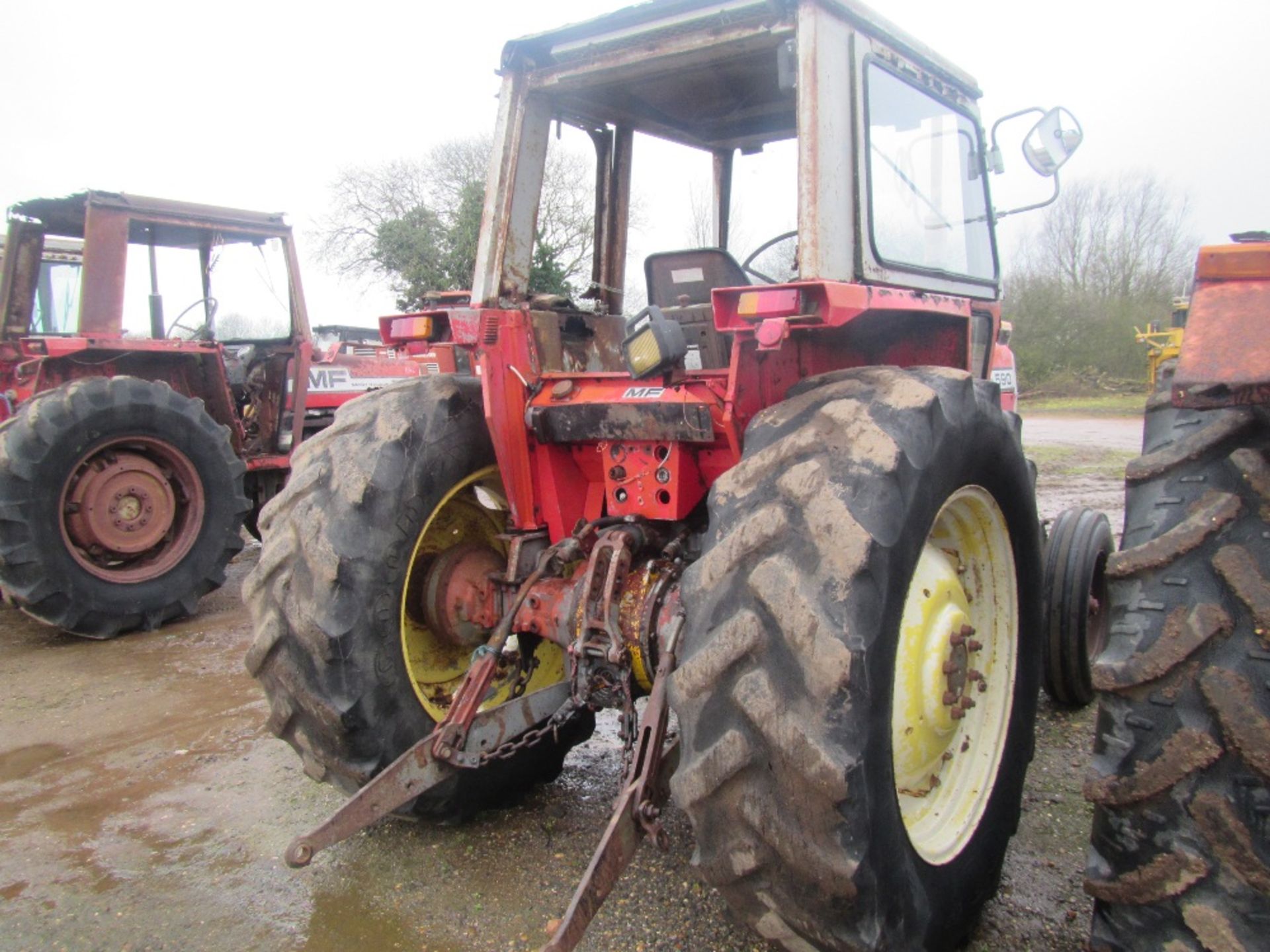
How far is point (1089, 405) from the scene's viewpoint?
2373 cm

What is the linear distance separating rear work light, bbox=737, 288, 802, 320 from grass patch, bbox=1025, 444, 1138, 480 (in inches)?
390

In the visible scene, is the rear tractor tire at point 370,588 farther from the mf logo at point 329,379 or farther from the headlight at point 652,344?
the mf logo at point 329,379

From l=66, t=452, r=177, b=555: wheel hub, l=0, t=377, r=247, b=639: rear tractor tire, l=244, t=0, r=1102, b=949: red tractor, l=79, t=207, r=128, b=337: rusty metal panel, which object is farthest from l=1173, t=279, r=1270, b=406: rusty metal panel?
l=79, t=207, r=128, b=337: rusty metal panel

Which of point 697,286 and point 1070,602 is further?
point 1070,602

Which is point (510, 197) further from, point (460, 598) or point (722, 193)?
point (460, 598)

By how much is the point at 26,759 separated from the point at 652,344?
11.5 feet

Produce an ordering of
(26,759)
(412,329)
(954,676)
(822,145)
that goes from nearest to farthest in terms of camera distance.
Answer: (954,676), (822,145), (412,329), (26,759)

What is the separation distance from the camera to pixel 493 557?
3.26 m

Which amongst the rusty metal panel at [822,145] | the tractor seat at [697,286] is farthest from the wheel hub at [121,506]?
the rusty metal panel at [822,145]

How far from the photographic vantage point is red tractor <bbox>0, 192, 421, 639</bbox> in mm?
5723

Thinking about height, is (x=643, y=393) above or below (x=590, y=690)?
above

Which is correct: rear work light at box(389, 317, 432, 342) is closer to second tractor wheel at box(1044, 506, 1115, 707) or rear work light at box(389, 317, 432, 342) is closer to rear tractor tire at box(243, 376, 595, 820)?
rear tractor tire at box(243, 376, 595, 820)

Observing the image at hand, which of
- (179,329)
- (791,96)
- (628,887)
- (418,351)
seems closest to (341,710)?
(628,887)

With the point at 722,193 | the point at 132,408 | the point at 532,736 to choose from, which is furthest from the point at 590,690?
the point at 132,408
